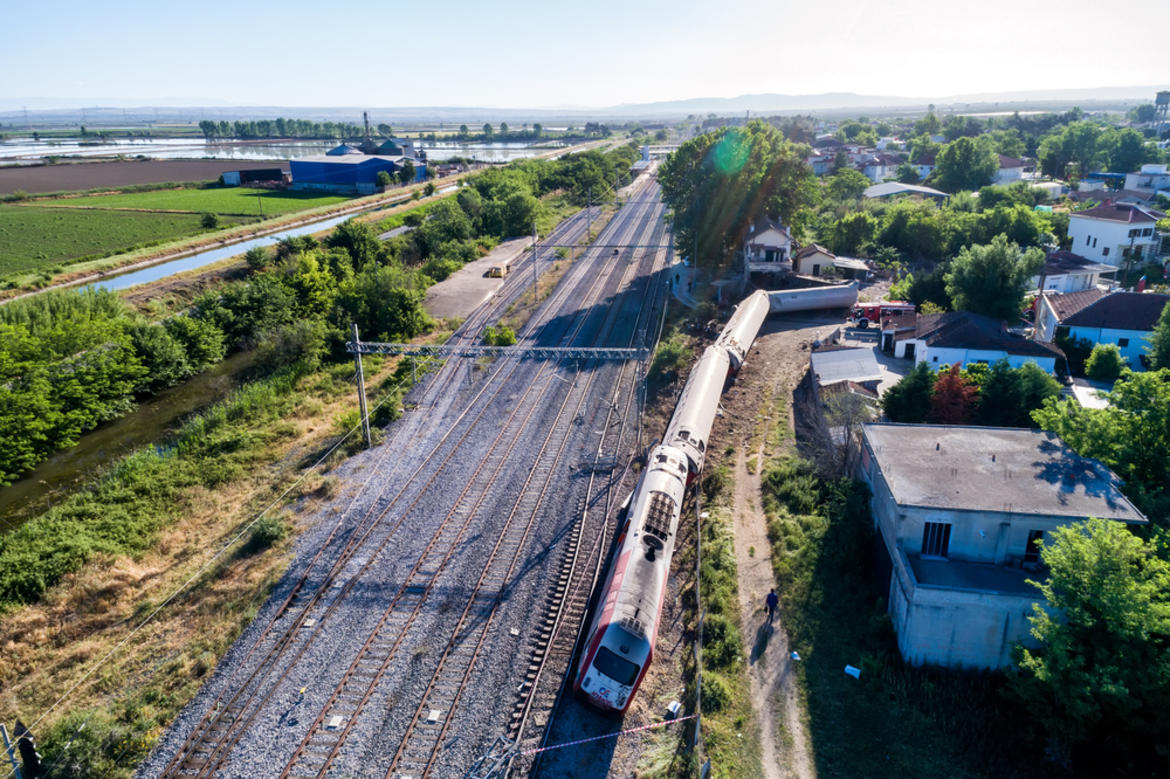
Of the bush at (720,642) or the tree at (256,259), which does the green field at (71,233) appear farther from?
the bush at (720,642)

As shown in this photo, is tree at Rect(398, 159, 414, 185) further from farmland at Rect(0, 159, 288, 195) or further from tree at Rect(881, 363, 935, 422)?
tree at Rect(881, 363, 935, 422)

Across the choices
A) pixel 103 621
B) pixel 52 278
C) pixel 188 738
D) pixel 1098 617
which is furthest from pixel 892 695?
pixel 52 278

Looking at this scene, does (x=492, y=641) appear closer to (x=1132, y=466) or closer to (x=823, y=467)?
(x=823, y=467)

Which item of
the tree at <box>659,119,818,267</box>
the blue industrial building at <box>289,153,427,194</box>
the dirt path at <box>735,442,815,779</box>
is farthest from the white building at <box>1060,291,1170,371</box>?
the blue industrial building at <box>289,153,427,194</box>

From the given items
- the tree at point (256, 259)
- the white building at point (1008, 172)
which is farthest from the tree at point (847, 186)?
the tree at point (256, 259)

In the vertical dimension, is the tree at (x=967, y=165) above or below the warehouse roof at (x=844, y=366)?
above

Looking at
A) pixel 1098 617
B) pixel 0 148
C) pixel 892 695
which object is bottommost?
pixel 892 695

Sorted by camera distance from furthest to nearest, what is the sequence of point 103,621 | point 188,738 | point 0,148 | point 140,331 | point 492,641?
point 0,148 < point 140,331 < point 103,621 < point 492,641 < point 188,738
